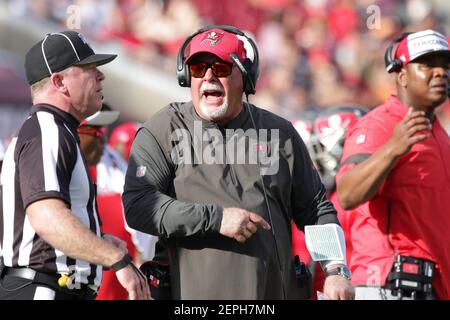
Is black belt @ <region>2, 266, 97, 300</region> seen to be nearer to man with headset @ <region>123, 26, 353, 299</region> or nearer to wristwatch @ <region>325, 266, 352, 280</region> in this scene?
man with headset @ <region>123, 26, 353, 299</region>

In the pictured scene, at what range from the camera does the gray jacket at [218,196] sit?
4.11 m

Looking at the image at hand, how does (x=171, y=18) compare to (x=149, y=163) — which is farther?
(x=171, y=18)

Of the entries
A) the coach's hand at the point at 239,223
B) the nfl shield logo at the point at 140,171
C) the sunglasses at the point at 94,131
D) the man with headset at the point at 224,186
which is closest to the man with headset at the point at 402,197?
the man with headset at the point at 224,186

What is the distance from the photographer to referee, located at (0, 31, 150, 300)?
152 inches

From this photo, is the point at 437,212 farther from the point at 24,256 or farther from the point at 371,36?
the point at 371,36

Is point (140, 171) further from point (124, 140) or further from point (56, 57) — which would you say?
point (124, 140)

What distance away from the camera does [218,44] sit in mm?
4352

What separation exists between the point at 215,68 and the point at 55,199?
96 centimetres

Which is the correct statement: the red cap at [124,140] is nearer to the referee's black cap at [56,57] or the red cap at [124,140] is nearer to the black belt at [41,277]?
the referee's black cap at [56,57]

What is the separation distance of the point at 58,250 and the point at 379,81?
33.0 ft

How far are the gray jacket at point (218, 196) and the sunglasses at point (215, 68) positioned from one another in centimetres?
16

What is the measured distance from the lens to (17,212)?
4.07 metres

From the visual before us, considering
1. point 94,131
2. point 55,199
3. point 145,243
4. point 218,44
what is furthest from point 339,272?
point 94,131
